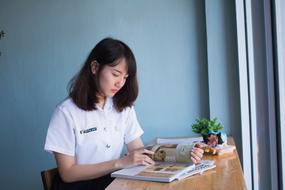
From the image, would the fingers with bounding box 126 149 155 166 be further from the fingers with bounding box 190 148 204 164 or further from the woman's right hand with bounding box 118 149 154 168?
the fingers with bounding box 190 148 204 164

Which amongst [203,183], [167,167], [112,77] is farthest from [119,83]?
[203,183]

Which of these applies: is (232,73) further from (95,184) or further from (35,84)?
(35,84)

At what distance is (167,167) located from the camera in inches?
50.9

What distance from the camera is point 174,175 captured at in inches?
45.6

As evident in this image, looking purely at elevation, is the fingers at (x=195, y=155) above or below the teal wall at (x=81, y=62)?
below

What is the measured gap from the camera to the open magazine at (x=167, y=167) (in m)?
1.18

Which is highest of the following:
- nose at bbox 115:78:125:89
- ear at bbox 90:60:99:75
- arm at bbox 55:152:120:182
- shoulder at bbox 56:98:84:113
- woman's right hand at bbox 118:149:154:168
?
ear at bbox 90:60:99:75

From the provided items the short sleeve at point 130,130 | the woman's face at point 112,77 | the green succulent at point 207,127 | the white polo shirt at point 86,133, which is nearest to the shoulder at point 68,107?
the white polo shirt at point 86,133

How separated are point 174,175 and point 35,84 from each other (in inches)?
64.9

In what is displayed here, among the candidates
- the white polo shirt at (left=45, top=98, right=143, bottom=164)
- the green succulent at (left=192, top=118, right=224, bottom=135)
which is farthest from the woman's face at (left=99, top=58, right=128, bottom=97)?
the green succulent at (left=192, top=118, right=224, bottom=135)

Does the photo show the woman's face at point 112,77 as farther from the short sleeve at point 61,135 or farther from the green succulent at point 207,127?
the green succulent at point 207,127

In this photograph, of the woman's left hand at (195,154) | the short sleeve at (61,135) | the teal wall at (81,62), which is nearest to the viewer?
the woman's left hand at (195,154)

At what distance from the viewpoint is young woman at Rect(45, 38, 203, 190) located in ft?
4.61

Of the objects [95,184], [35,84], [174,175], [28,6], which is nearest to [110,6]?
[28,6]
